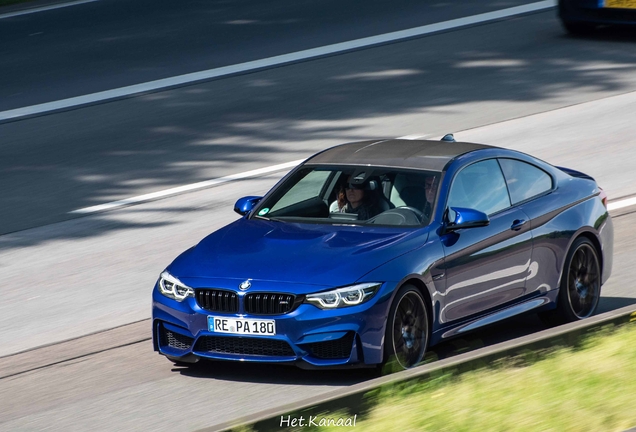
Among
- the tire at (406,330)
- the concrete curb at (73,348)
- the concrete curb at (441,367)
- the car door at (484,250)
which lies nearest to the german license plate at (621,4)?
the car door at (484,250)

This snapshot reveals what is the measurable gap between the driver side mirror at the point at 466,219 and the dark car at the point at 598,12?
41.2 feet

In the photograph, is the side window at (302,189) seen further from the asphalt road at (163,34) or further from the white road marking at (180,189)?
the asphalt road at (163,34)

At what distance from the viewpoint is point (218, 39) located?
68.9 ft

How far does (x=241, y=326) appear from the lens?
7.38 meters

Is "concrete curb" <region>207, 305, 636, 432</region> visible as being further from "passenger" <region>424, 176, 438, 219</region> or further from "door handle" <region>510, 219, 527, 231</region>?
"passenger" <region>424, 176, 438, 219</region>

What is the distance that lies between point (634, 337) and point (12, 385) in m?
3.99

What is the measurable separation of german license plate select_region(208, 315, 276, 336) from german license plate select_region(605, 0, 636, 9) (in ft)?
45.4

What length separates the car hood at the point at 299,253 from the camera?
292 inches

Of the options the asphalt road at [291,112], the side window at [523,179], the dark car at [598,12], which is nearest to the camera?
the side window at [523,179]

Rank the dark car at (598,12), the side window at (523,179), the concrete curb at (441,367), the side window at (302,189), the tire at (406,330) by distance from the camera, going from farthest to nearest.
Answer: the dark car at (598,12)
the side window at (523,179)
the side window at (302,189)
the tire at (406,330)
the concrete curb at (441,367)

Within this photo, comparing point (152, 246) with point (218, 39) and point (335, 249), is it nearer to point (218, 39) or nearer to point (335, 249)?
point (335, 249)

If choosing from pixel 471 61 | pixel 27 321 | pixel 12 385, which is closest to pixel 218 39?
pixel 471 61

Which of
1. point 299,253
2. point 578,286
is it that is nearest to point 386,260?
point 299,253

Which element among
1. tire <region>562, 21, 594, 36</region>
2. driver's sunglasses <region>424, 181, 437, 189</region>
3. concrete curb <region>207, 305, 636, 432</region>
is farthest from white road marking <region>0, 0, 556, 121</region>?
concrete curb <region>207, 305, 636, 432</region>
